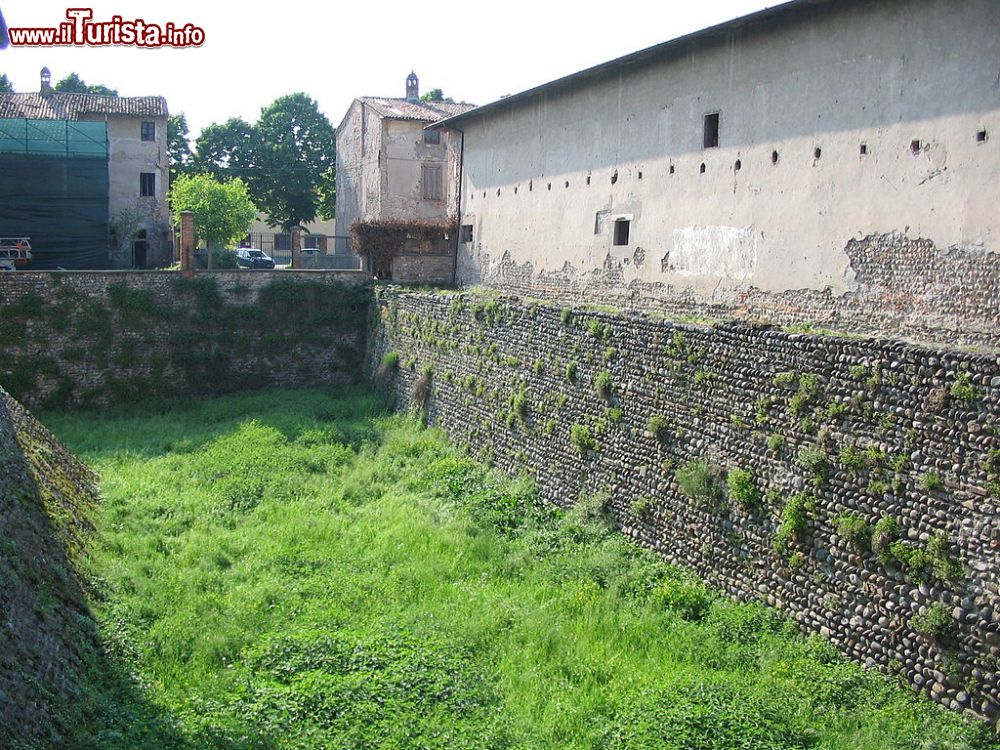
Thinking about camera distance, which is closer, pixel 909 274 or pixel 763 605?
pixel 763 605

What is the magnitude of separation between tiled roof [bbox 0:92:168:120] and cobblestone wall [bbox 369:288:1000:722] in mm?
24803

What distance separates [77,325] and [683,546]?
635 inches

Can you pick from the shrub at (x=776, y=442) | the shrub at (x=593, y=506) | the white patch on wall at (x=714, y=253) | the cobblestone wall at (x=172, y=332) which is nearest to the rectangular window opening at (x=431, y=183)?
the cobblestone wall at (x=172, y=332)

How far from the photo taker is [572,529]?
13039 millimetres

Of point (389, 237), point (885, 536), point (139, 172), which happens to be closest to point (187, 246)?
point (389, 237)

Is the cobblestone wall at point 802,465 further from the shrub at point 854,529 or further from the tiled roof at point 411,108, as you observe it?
the tiled roof at point 411,108

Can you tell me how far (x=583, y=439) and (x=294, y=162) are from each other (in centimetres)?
3768

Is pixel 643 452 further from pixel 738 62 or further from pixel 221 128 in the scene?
pixel 221 128

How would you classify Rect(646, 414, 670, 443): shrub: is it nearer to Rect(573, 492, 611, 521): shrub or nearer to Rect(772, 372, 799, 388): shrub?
Rect(573, 492, 611, 521): shrub

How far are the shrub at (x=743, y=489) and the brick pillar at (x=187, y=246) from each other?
16414mm

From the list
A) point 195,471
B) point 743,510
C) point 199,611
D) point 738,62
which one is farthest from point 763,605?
point 195,471

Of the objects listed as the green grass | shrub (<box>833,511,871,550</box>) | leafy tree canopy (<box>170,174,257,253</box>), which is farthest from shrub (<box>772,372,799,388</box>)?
leafy tree canopy (<box>170,174,257,253</box>)

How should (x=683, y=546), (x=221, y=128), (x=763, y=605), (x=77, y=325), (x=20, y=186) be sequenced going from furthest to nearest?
(x=221, y=128), (x=20, y=186), (x=77, y=325), (x=683, y=546), (x=763, y=605)

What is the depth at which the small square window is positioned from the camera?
59.5ft
